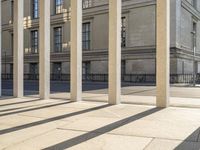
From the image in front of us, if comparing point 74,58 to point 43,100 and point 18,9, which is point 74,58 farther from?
point 18,9

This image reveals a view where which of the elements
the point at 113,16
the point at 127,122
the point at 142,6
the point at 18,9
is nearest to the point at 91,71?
the point at 142,6

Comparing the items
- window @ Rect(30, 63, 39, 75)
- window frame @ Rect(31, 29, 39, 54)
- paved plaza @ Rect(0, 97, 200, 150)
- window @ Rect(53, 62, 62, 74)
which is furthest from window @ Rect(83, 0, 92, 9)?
paved plaza @ Rect(0, 97, 200, 150)

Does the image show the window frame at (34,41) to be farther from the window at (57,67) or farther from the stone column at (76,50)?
the stone column at (76,50)

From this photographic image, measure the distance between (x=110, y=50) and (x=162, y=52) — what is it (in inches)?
89.8

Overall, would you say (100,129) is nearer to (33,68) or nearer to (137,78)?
(137,78)

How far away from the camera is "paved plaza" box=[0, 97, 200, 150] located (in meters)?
6.45

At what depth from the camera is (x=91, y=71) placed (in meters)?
48.4

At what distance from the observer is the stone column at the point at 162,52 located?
1223cm

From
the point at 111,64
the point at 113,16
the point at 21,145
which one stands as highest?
the point at 113,16

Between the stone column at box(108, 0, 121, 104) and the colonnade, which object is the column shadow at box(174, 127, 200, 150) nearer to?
the colonnade

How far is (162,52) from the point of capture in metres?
12.3

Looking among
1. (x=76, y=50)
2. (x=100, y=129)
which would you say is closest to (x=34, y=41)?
(x=76, y=50)

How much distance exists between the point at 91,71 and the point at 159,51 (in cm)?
3625

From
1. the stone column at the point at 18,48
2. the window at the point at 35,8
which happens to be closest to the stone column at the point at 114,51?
the stone column at the point at 18,48
